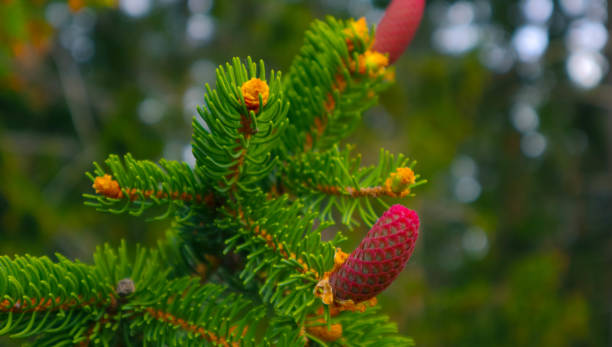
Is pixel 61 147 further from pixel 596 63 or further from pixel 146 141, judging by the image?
pixel 596 63

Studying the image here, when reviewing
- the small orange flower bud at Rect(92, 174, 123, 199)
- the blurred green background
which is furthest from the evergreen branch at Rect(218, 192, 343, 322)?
the blurred green background

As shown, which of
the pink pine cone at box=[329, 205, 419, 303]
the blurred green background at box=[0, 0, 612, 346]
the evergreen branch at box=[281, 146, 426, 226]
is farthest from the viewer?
the blurred green background at box=[0, 0, 612, 346]

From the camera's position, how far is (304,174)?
0.67 m

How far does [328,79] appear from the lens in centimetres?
72

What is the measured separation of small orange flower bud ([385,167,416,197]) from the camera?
22.5 inches

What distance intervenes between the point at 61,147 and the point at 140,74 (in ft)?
4.95

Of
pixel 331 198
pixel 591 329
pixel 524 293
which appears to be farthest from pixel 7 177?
pixel 591 329

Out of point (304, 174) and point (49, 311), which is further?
point (304, 174)

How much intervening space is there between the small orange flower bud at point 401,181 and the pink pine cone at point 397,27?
10.8 inches

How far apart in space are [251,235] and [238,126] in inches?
6.4

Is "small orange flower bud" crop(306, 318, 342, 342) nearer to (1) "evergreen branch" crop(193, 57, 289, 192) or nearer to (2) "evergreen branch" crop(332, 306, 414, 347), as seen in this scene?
(2) "evergreen branch" crop(332, 306, 414, 347)

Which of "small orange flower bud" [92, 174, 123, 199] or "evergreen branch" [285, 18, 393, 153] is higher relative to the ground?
"evergreen branch" [285, 18, 393, 153]

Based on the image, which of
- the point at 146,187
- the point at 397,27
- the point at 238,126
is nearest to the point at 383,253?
the point at 238,126

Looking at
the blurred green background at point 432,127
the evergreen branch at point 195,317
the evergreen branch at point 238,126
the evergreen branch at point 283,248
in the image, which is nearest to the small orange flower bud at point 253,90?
the evergreen branch at point 238,126
